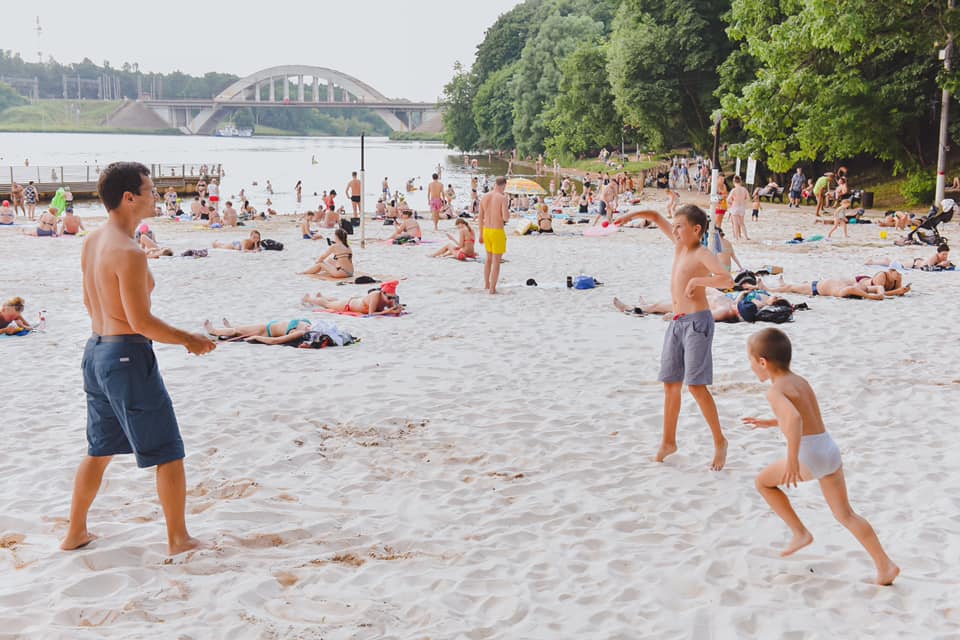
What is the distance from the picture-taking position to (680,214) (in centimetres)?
559

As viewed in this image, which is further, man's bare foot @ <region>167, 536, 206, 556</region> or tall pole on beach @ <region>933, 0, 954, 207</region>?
tall pole on beach @ <region>933, 0, 954, 207</region>

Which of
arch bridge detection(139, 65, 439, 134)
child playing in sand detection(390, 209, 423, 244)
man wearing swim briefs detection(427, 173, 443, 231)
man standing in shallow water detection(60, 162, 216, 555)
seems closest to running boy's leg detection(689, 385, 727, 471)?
man standing in shallow water detection(60, 162, 216, 555)

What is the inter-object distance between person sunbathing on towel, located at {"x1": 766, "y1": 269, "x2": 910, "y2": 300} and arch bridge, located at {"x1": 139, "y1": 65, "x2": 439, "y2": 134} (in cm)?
12460

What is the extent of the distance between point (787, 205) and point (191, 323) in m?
25.4

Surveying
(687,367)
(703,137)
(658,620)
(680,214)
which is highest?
(703,137)

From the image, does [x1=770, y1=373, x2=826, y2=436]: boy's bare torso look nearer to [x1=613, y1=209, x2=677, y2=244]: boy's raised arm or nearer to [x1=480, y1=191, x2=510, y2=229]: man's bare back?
[x1=613, y1=209, x2=677, y2=244]: boy's raised arm

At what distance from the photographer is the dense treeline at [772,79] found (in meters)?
24.8

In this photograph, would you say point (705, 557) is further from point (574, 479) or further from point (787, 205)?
point (787, 205)

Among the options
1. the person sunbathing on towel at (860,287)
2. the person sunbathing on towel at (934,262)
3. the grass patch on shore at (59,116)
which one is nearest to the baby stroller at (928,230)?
the person sunbathing on towel at (934,262)

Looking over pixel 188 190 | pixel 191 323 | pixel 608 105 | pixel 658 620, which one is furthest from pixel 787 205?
pixel 188 190

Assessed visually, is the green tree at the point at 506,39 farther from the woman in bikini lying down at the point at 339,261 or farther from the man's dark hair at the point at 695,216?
the man's dark hair at the point at 695,216

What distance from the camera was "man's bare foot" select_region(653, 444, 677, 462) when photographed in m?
5.88

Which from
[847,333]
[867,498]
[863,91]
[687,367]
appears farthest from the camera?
[863,91]

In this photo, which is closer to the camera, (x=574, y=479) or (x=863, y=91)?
(x=574, y=479)
